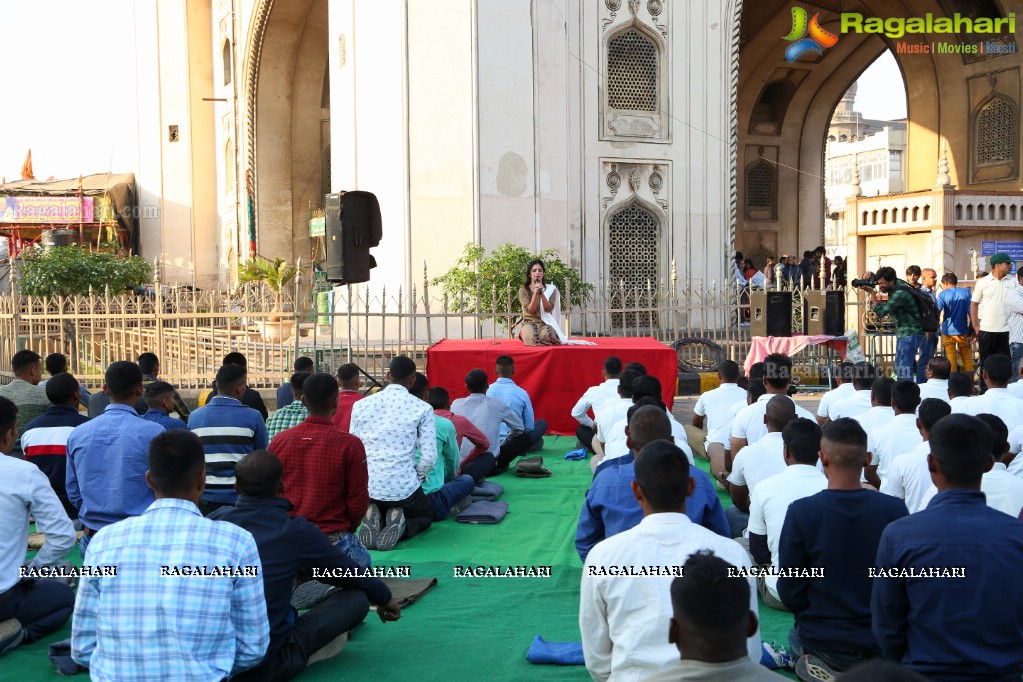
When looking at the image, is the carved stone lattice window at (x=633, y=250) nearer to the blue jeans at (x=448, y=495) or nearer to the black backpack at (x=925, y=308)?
the black backpack at (x=925, y=308)

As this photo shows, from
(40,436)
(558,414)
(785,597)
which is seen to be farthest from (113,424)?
(558,414)

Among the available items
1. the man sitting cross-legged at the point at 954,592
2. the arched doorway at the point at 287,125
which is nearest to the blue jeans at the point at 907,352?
the man sitting cross-legged at the point at 954,592

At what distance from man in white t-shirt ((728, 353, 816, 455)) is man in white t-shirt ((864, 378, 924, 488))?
2.01 feet

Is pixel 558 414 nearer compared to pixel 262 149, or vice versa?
pixel 558 414

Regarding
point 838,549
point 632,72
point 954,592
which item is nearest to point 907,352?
point 838,549

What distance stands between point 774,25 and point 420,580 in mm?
23676

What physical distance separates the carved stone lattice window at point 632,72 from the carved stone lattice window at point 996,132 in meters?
8.63

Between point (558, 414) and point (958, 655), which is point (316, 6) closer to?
point (558, 414)

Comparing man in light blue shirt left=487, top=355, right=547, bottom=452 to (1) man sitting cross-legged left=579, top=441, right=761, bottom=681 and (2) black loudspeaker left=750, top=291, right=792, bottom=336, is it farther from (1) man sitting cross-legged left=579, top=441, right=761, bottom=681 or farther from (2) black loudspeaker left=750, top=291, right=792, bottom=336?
(1) man sitting cross-legged left=579, top=441, right=761, bottom=681

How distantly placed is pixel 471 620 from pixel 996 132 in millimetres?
20497

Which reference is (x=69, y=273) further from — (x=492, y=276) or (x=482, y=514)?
(x=482, y=514)

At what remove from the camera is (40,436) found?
19.6 feet

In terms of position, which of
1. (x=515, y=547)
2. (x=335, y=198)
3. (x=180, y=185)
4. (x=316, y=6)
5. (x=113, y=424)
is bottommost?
(x=515, y=547)

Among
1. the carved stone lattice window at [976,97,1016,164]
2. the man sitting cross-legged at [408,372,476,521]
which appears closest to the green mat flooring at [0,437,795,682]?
the man sitting cross-legged at [408,372,476,521]
